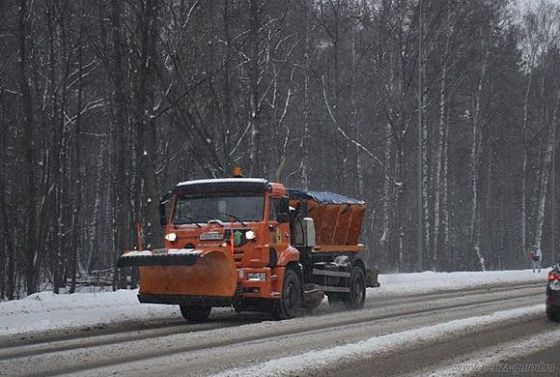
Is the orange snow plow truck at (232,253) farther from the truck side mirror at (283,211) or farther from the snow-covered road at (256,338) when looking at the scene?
the snow-covered road at (256,338)

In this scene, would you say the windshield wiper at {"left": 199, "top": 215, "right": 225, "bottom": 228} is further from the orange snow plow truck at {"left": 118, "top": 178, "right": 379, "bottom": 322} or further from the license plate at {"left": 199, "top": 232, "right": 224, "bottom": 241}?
the license plate at {"left": 199, "top": 232, "right": 224, "bottom": 241}

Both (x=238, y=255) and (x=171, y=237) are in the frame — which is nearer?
(x=238, y=255)

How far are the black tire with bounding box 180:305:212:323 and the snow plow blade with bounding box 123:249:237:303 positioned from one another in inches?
45.4

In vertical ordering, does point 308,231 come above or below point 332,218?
below

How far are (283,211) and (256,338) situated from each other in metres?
4.34

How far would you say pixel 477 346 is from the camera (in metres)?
12.5

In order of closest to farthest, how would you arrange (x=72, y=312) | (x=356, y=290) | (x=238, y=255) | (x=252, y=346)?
(x=252, y=346) < (x=238, y=255) < (x=72, y=312) < (x=356, y=290)

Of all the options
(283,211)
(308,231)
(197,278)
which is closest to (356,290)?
(308,231)

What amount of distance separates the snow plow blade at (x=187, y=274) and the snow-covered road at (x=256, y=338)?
0.68m

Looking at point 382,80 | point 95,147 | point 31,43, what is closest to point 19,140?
point 31,43

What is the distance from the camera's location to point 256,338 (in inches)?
531

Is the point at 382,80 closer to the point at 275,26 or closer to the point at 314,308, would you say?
the point at 275,26

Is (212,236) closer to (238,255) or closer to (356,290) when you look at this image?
(238,255)

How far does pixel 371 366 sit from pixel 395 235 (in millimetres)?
46077
